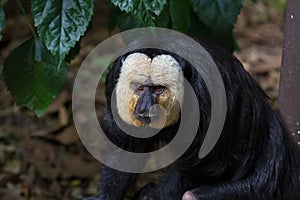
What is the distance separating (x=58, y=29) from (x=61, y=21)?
3 cm

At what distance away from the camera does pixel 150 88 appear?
2.82 meters

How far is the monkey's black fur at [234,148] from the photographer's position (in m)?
2.92

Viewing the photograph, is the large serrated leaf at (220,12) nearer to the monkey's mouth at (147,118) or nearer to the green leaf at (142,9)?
the green leaf at (142,9)

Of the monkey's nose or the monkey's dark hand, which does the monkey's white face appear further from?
the monkey's dark hand

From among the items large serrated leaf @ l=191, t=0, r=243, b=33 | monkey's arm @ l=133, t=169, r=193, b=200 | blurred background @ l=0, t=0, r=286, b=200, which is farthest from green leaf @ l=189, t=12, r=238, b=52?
monkey's arm @ l=133, t=169, r=193, b=200

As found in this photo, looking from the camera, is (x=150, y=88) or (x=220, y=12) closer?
(x=150, y=88)

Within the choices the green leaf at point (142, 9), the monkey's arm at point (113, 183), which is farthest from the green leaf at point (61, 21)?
the monkey's arm at point (113, 183)

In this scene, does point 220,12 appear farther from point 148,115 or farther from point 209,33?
point 148,115

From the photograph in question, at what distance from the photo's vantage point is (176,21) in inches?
130

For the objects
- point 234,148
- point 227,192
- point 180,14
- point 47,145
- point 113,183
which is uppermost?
point 180,14

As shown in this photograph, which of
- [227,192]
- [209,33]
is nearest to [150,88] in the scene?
[227,192]

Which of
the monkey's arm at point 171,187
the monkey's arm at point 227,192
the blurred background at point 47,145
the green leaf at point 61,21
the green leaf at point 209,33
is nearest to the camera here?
the green leaf at point 61,21

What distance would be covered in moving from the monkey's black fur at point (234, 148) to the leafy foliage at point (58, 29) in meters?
0.22

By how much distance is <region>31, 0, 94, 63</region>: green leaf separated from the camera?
9.46 feet
